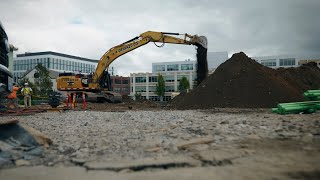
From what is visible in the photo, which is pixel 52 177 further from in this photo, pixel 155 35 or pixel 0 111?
pixel 155 35

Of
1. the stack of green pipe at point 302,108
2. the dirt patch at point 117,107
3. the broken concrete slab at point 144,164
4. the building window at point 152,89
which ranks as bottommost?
the dirt patch at point 117,107

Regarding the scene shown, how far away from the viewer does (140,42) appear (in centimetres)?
2491

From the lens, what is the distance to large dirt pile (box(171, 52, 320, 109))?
1867cm

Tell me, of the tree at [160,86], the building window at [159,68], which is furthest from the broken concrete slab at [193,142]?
the building window at [159,68]

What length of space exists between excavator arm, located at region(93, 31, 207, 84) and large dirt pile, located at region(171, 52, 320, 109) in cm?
286

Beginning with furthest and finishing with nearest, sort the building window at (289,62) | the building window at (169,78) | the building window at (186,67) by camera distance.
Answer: the building window at (186,67) → the building window at (289,62) → the building window at (169,78)

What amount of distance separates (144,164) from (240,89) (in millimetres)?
15774

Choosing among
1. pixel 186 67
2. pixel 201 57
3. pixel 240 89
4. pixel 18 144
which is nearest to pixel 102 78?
pixel 201 57

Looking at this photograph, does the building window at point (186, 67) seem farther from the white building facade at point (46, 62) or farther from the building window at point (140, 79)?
the white building facade at point (46, 62)

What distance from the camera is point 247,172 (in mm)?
4312

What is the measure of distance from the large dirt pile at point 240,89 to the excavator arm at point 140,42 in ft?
9.39

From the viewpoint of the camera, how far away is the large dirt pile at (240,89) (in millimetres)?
18672

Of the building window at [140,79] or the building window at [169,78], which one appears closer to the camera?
the building window at [169,78]

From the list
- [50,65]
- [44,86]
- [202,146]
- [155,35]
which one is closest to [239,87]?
[155,35]
